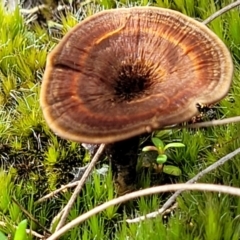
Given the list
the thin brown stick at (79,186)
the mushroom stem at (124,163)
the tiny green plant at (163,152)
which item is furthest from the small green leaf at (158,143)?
the thin brown stick at (79,186)

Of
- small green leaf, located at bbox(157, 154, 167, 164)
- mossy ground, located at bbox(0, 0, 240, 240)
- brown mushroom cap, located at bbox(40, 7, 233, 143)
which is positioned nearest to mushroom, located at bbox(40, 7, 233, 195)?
brown mushroom cap, located at bbox(40, 7, 233, 143)

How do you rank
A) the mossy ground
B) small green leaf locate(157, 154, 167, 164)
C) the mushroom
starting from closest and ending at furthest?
the mushroom → the mossy ground → small green leaf locate(157, 154, 167, 164)

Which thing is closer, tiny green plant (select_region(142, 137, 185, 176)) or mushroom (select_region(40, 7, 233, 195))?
mushroom (select_region(40, 7, 233, 195))

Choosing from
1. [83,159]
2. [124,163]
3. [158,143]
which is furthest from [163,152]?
[83,159]

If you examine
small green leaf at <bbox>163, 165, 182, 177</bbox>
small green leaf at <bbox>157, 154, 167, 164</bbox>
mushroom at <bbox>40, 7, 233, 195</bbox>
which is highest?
mushroom at <bbox>40, 7, 233, 195</bbox>

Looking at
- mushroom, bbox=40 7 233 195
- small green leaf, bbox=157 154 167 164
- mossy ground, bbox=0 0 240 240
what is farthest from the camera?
small green leaf, bbox=157 154 167 164

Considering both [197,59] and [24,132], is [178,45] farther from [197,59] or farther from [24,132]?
[24,132]

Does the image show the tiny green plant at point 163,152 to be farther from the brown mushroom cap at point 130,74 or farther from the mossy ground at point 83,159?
the brown mushroom cap at point 130,74

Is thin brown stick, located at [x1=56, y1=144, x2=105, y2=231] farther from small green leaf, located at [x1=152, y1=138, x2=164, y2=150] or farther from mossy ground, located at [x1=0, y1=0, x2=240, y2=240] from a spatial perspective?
small green leaf, located at [x1=152, y1=138, x2=164, y2=150]
